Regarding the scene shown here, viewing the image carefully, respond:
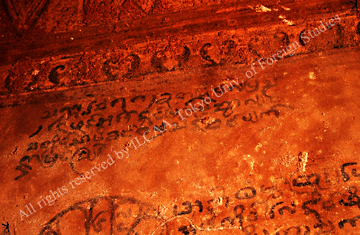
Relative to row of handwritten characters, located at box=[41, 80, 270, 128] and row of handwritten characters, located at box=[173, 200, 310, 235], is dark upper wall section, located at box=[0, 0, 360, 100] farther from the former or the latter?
row of handwritten characters, located at box=[173, 200, 310, 235]

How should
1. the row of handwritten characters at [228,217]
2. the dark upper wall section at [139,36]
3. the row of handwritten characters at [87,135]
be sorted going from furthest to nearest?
the dark upper wall section at [139,36] < the row of handwritten characters at [87,135] < the row of handwritten characters at [228,217]

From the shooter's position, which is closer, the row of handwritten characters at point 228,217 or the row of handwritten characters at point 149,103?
the row of handwritten characters at point 228,217

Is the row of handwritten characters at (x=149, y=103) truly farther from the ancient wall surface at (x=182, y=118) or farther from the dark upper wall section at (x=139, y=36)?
the dark upper wall section at (x=139, y=36)

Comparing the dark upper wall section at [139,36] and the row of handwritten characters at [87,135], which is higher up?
the dark upper wall section at [139,36]

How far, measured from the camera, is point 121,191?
289cm

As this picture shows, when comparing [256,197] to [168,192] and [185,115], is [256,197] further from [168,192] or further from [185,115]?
[185,115]

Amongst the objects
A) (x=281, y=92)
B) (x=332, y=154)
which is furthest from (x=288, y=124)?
(x=332, y=154)

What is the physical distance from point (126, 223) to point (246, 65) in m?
2.69

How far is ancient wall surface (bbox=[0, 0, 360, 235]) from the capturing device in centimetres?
279

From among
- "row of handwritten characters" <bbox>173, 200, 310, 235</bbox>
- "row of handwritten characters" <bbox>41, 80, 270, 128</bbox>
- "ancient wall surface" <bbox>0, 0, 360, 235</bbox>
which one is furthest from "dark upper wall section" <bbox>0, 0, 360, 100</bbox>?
"row of handwritten characters" <bbox>173, 200, 310, 235</bbox>

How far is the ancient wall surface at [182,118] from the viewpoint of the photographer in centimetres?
279

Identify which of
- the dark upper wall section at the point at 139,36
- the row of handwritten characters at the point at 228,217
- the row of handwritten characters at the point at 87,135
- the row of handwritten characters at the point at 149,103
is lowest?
the row of handwritten characters at the point at 228,217

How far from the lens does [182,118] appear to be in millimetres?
3006

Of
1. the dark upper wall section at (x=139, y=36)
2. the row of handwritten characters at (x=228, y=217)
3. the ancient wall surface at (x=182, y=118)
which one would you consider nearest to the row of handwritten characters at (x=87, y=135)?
the ancient wall surface at (x=182, y=118)
